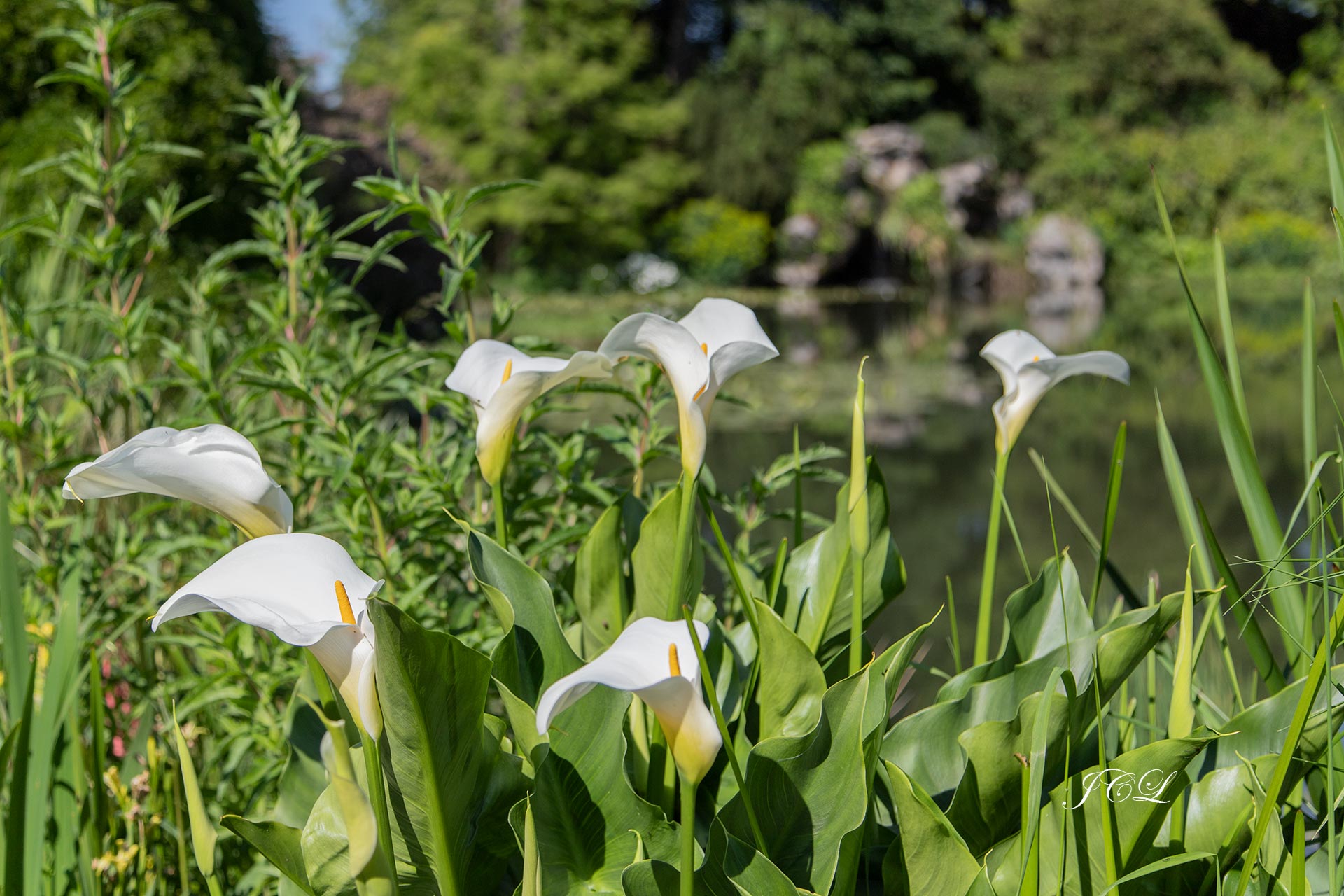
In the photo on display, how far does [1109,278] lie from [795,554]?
1608 cm

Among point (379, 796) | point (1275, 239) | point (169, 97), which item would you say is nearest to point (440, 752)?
point (379, 796)

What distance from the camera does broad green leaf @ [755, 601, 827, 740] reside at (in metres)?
0.69

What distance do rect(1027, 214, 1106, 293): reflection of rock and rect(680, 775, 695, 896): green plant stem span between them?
14.8 m

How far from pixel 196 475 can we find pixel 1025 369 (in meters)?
0.63

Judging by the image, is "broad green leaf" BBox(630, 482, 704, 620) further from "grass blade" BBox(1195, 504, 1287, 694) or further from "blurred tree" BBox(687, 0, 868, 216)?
"blurred tree" BBox(687, 0, 868, 216)

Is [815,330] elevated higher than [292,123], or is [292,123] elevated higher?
[292,123]

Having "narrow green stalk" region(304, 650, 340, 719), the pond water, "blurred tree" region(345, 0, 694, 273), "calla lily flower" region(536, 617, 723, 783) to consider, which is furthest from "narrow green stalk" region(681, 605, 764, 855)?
"blurred tree" region(345, 0, 694, 273)

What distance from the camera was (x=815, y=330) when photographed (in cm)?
916

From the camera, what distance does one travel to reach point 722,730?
0.55m

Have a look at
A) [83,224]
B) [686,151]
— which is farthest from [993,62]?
[83,224]

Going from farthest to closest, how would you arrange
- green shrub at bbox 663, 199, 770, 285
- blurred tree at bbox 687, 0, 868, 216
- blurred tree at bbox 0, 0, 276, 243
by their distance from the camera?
green shrub at bbox 663, 199, 770, 285 → blurred tree at bbox 687, 0, 868, 216 → blurred tree at bbox 0, 0, 276, 243

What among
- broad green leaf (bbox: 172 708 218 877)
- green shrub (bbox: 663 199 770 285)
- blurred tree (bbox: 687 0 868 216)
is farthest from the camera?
green shrub (bbox: 663 199 770 285)

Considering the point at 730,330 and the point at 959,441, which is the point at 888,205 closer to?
the point at 959,441

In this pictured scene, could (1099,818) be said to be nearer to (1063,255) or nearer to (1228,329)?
(1228,329)
